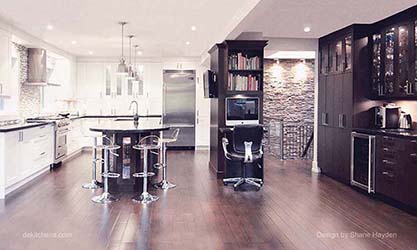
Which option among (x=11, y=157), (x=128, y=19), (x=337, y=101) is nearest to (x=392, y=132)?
(x=337, y=101)

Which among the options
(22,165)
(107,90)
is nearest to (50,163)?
(22,165)

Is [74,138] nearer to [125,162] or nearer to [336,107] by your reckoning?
[125,162]

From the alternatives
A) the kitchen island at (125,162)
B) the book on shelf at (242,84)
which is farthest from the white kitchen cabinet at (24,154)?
the book on shelf at (242,84)

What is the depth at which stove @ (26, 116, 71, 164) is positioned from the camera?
8.18 meters

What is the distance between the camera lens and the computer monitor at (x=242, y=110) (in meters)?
7.12

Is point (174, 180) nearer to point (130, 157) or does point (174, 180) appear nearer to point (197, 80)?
point (130, 157)

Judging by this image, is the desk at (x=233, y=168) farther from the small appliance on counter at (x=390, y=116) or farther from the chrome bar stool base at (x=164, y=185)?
the small appliance on counter at (x=390, y=116)

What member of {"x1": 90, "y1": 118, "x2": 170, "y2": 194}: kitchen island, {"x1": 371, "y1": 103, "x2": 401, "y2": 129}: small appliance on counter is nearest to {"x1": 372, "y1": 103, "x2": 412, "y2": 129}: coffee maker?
{"x1": 371, "y1": 103, "x2": 401, "y2": 129}: small appliance on counter

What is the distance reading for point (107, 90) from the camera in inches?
459

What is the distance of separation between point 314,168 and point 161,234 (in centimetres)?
469

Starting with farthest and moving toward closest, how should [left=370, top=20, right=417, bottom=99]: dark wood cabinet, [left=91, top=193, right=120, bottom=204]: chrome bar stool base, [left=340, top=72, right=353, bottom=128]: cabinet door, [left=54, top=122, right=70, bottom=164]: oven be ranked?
[left=54, top=122, right=70, bottom=164]: oven, [left=340, top=72, right=353, bottom=128]: cabinet door, [left=370, top=20, right=417, bottom=99]: dark wood cabinet, [left=91, top=193, right=120, bottom=204]: chrome bar stool base

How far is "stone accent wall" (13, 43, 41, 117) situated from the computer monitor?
13.3 ft

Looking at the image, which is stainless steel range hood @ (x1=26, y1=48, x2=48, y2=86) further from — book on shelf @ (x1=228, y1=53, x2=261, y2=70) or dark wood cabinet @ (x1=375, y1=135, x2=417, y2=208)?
dark wood cabinet @ (x1=375, y1=135, x2=417, y2=208)

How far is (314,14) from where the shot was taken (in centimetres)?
576
